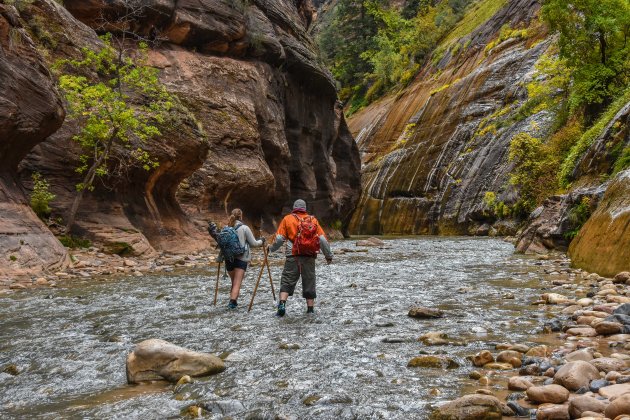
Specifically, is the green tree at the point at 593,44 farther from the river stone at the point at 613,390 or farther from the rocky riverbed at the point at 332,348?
the river stone at the point at 613,390

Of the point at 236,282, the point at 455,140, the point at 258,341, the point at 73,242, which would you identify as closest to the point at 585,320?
the point at 258,341

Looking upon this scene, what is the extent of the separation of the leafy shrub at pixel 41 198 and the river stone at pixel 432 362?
14912mm

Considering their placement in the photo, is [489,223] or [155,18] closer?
[155,18]

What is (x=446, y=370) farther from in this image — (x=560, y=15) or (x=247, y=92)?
(x=247, y=92)

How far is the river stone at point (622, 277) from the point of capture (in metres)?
9.37

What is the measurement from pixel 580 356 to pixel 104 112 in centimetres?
1644

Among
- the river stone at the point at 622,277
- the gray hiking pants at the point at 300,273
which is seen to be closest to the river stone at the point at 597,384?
the gray hiking pants at the point at 300,273

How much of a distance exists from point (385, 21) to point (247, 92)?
4956 centimetres

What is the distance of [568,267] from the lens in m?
12.9

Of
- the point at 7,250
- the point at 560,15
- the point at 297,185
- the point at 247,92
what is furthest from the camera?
the point at 297,185

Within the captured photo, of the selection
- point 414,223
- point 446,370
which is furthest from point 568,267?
point 414,223

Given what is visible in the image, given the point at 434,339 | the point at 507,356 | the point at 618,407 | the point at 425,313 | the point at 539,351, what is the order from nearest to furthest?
the point at 618,407 < the point at 507,356 < the point at 539,351 < the point at 434,339 < the point at 425,313

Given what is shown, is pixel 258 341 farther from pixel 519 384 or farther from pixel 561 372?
pixel 561 372

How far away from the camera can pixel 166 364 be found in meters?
5.23
